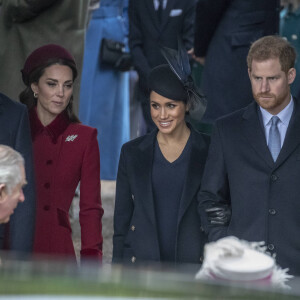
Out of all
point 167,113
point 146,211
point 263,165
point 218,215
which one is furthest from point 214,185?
point 167,113

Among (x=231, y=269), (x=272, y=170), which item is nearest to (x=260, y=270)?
(x=231, y=269)

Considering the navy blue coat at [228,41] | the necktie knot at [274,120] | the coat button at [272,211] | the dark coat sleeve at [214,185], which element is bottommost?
the coat button at [272,211]

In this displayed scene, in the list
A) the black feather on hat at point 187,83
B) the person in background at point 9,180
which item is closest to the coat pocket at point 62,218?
the black feather on hat at point 187,83

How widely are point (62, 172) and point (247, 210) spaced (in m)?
1.04

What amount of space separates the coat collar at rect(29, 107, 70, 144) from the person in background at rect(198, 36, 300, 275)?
0.87 m

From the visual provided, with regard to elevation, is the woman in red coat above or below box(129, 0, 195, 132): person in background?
below

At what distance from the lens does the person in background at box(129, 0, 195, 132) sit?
655cm

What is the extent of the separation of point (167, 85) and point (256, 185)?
2.51ft

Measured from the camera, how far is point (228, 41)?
525 centimetres

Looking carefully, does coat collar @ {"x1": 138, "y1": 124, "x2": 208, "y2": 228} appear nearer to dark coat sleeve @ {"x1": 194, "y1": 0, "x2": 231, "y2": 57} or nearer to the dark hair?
the dark hair

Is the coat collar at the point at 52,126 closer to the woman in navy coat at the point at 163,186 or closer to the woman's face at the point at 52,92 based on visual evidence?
the woman's face at the point at 52,92

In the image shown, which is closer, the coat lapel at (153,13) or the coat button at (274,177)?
the coat button at (274,177)

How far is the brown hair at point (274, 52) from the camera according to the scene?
3.77 m

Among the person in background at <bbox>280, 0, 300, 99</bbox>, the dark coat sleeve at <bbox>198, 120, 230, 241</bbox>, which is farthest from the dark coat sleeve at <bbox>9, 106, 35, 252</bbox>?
the person in background at <bbox>280, 0, 300, 99</bbox>
